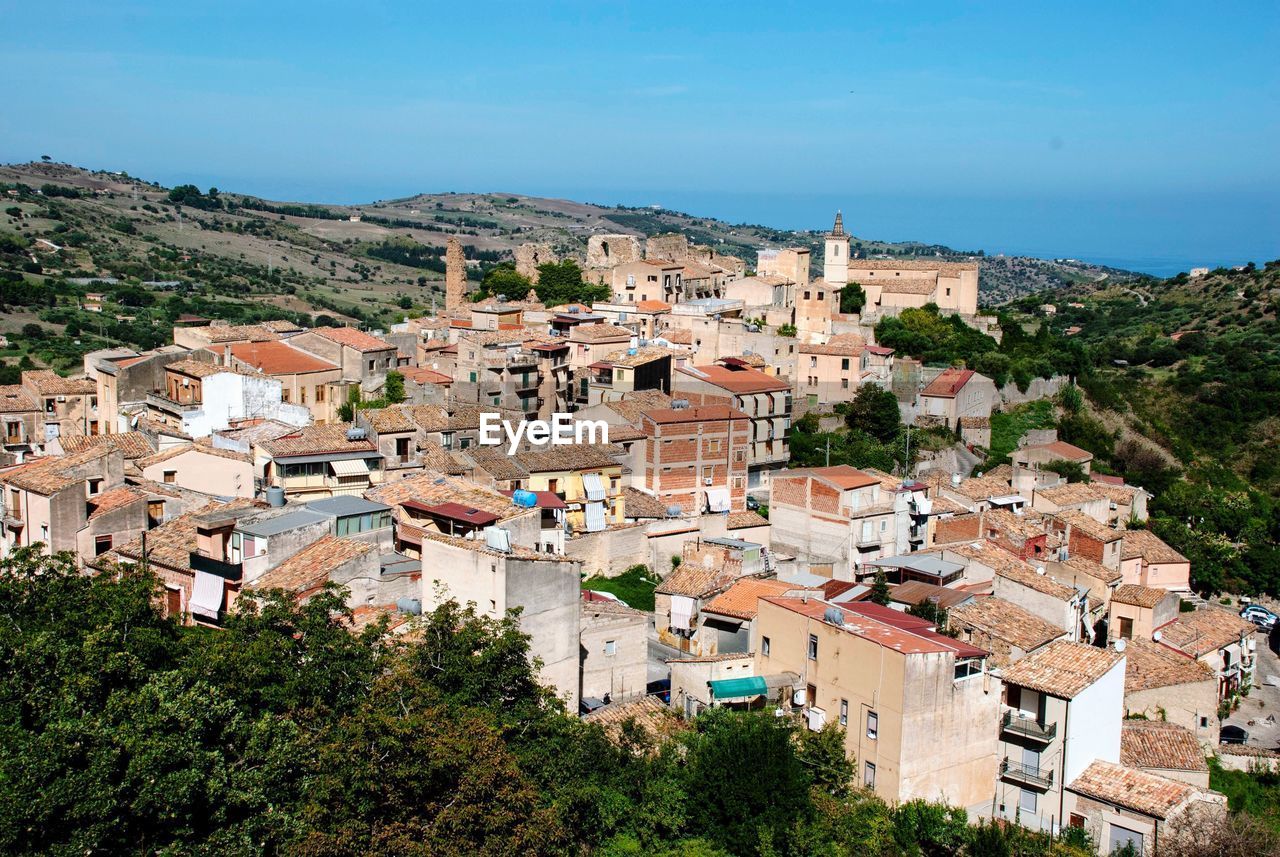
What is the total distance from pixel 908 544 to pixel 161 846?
1941 centimetres

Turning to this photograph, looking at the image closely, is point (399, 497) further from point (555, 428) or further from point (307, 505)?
point (555, 428)

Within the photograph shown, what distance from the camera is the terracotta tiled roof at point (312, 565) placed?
19.5 metres

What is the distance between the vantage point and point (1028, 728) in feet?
62.4

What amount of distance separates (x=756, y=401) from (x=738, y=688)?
1767 cm

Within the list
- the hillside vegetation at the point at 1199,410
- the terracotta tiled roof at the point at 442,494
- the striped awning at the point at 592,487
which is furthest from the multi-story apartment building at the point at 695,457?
the hillside vegetation at the point at 1199,410

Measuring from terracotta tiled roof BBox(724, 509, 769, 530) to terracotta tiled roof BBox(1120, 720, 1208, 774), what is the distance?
9852mm

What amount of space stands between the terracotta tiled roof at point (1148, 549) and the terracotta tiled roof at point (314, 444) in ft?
60.6

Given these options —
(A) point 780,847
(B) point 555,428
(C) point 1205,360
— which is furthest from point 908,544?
(C) point 1205,360

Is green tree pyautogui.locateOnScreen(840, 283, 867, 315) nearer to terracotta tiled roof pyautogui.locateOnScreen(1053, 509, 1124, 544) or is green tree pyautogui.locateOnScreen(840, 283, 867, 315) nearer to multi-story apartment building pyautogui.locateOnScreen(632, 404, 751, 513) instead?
multi-story apartment building pyautogui.locateOnScreen(632, 404, 751, 513)

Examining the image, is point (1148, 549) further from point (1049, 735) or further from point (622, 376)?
point (1049, 735)

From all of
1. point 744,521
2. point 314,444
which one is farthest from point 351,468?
point 744,521

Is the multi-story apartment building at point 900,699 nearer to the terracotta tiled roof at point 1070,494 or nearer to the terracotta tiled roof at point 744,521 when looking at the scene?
the terracotta tiled roof at point 744,521

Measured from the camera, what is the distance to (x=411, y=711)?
50.1 ft

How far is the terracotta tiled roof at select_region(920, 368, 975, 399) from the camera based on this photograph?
41.3 meters
